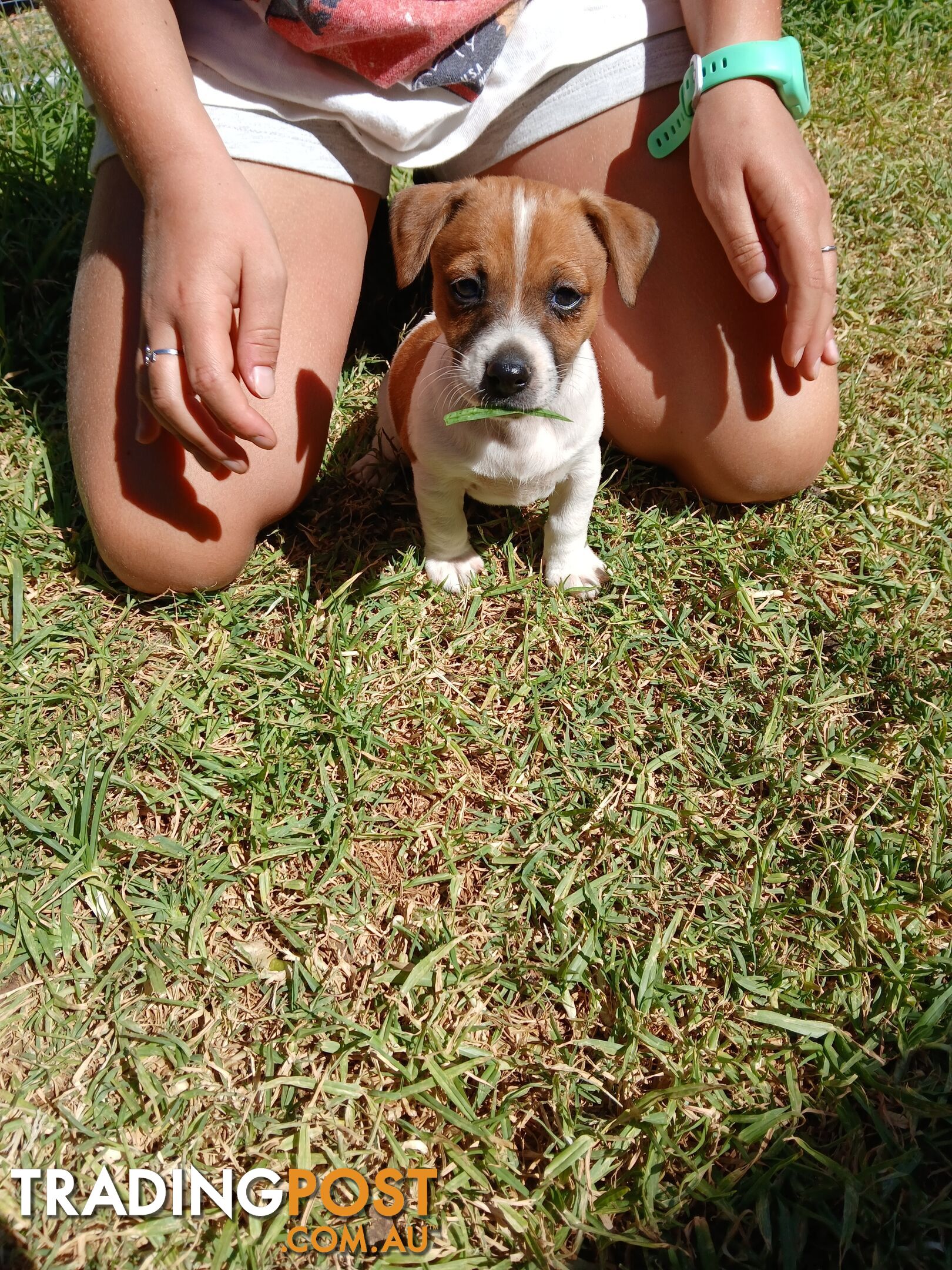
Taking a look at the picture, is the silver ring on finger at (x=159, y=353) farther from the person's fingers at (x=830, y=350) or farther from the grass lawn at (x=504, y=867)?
the person's fingers at (x=830, y=350)

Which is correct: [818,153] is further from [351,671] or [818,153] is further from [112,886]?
[112,886]

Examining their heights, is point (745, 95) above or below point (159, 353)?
above

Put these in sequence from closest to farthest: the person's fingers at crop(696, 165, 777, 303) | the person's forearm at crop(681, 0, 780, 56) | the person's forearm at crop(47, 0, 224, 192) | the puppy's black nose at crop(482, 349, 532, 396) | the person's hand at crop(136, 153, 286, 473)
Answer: the puppy's black nose at crop(482, 349, 532, 396), the person's hand at crop(136, 153, 286, 473), the person's forearm at crop(47, 0, 224, 192), the person's fingers at crop(696, 165, 777, 303), the person's forearm at crop(681, 0, 780, 56)

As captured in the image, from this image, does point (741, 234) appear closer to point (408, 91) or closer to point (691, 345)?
point (691, 345)

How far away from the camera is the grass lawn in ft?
7.25

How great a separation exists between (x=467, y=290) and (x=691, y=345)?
47.3 inches

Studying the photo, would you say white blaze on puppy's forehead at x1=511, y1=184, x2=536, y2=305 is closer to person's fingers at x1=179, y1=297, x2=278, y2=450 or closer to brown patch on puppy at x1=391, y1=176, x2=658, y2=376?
brown patch on puppy at x1=391, y1=176, x2=658, y2=376

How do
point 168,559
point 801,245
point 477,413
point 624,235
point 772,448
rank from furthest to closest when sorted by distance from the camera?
point 772,448 → point 168,559 → point 801,245 → point 624,235 → point 477,413

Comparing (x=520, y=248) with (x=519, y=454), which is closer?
(x=520, y=248)

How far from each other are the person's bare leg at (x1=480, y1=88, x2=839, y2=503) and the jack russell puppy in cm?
55

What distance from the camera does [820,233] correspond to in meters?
2.92

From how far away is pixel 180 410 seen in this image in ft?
8.63

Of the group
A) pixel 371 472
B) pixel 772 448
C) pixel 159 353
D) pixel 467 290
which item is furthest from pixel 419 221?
pixel 772 448

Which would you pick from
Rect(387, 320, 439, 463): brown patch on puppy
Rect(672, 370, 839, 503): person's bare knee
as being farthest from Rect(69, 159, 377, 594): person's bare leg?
Rect(672, 370, 839, 503): person's bare knee
